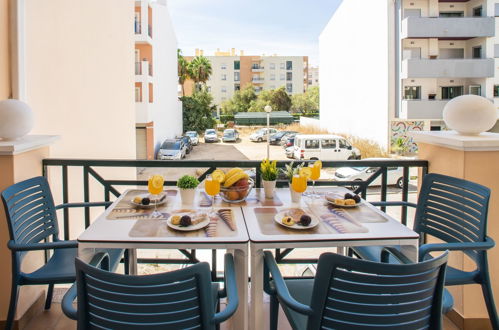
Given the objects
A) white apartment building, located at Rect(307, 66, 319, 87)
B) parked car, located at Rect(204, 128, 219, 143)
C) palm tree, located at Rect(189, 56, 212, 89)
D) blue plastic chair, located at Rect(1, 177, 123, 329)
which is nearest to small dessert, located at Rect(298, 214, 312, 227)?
A: blue plastic chair, located at Rect(1, 177, 123, 329)

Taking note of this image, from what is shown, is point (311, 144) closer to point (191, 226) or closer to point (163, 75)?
point (163, 75)

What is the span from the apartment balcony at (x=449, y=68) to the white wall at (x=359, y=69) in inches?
41.4

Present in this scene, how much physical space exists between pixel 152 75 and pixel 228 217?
16.1m

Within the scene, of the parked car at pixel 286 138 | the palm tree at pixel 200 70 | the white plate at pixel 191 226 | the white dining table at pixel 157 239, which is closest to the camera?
the white dining table at pixel 157 239

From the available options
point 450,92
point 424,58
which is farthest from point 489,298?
point 450,92

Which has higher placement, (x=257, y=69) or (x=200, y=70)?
(x=257, y=69)

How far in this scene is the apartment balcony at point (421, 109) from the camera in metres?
16.6

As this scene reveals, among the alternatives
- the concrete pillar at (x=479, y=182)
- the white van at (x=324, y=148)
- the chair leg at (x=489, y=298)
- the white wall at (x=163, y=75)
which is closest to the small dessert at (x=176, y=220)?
the chair leg at (x=489, y=298)

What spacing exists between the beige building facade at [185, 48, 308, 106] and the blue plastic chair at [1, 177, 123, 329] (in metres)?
42.1

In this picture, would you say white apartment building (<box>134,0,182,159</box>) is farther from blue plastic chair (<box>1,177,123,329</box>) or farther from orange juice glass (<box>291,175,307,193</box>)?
orange juice glass (<box>291,175,307,193</box>)

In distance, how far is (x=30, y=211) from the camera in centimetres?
208

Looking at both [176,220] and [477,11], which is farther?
[477,11]

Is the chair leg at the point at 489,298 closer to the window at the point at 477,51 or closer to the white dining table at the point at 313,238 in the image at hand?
the white dining table at the point at 313,238

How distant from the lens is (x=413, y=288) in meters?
1.18
